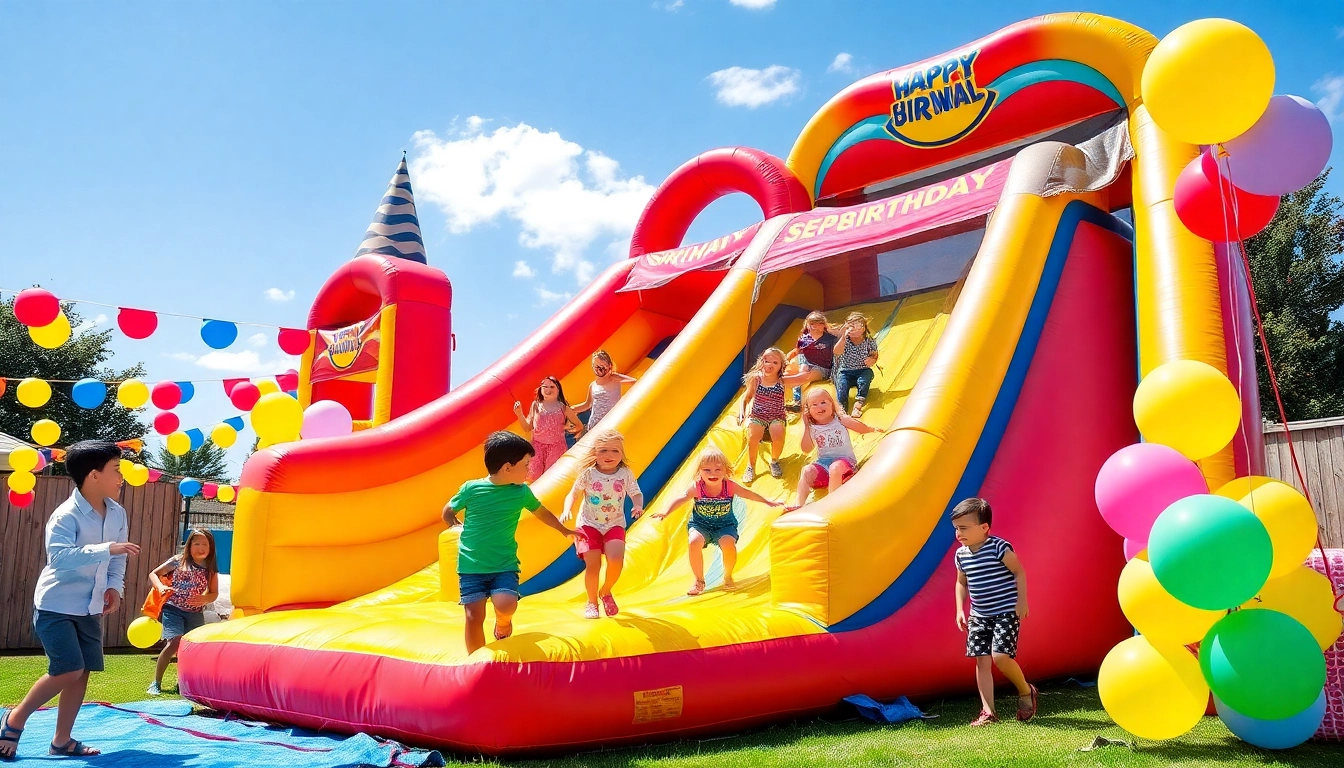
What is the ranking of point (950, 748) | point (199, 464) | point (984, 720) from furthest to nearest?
point (199, 464), point (984, 720), point (950, 748)

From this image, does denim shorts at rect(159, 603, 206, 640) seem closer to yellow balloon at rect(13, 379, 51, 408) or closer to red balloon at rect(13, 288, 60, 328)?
red balloon at rect(13, 288, 60, 328)

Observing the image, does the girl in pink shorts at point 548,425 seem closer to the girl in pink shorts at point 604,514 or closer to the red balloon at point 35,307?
the girl in pink shorts at point 604,514

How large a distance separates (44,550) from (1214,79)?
933cm

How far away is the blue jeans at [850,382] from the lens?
6.47m

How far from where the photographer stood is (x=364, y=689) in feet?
12.1

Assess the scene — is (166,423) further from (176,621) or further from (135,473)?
(176,621)

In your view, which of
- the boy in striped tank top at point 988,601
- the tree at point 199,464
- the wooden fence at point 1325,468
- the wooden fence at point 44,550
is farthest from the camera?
the tree at point 199,464

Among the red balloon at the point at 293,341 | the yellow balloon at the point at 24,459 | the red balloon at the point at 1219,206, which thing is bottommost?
the yellow balloon at the point at 24,459

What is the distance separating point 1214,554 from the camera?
278cm

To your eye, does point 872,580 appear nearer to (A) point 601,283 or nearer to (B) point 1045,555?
(B) point 1045,555

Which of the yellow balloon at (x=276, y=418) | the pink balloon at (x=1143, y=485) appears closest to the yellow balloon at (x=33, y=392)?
the yellow balloon at (x=276, y=418)

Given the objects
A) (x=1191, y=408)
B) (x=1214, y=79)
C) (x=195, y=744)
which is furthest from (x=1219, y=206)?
(x=195, y=744)

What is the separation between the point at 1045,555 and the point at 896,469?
998 millimetres

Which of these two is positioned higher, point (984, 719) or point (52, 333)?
point (52, 333)
